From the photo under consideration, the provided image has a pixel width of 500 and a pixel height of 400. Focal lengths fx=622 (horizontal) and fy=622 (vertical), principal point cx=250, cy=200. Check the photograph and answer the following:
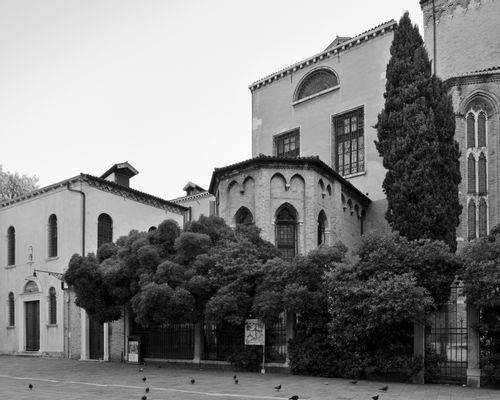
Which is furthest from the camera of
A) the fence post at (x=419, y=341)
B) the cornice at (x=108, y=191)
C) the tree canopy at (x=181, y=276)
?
the cornice at (x=108, y=191)

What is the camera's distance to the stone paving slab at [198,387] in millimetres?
13742

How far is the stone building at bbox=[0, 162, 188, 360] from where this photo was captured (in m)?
29.3

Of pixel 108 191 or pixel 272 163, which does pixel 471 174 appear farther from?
pixel 108 191

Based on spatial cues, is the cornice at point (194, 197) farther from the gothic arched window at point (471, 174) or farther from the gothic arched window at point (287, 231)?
the gothic arched window at point (471, 174)

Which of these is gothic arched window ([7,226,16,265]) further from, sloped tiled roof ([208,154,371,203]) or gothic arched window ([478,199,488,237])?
gothic arched window ([478,199,488,237])

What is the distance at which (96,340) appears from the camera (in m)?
28.5

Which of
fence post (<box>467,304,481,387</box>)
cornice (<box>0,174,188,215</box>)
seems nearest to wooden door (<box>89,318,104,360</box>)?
cornice (<box>0,174,188,215</box>)

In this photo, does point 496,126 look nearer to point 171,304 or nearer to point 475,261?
point 475,261

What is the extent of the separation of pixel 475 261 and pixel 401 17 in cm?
1317

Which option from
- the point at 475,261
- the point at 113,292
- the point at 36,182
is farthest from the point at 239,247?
the point at 36,182

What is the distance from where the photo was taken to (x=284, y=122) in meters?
35.6

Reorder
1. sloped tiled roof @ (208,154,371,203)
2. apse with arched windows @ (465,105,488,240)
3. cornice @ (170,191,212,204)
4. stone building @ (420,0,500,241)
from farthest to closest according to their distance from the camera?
cornice @ (170,191,212,204)
apse with arched windows @ (465,105,488,240)
stone building @ (420,0,500,241)
sloped tiled roof @ (208,154,371,203)

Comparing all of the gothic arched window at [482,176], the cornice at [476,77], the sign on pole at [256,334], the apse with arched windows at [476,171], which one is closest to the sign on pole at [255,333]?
the sign on pole at [256,334]

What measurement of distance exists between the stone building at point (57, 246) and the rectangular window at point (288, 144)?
763 centimetres
